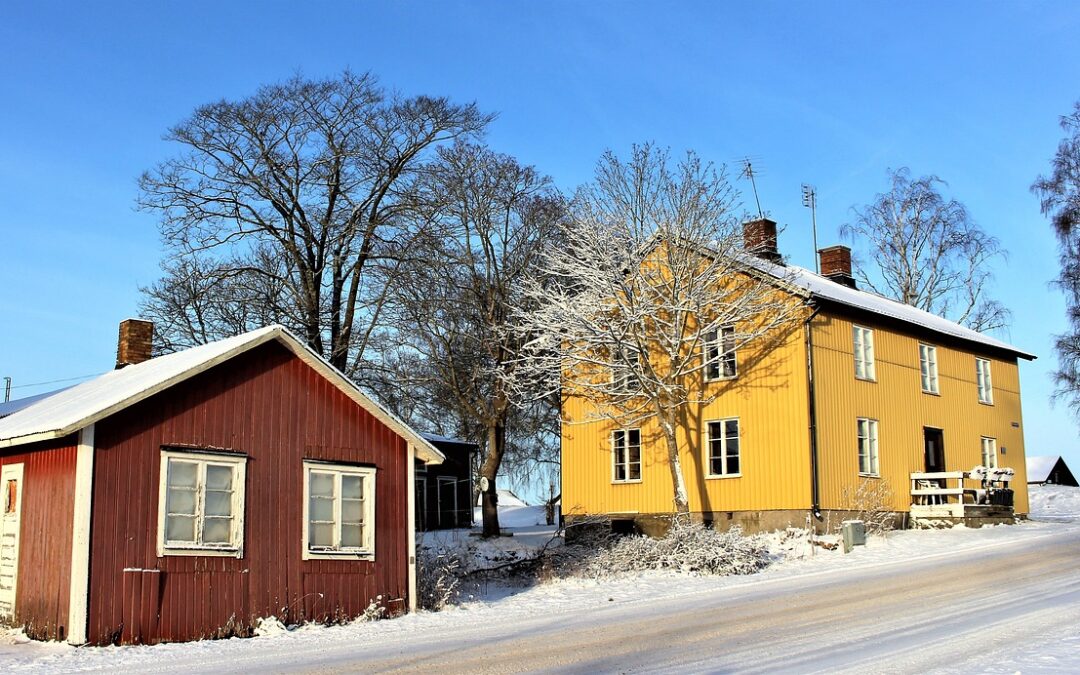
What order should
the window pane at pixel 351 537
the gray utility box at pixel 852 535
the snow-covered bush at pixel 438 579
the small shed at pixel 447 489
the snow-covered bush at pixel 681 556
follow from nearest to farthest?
the window pane at pixel 351 537
the snow-covered bush at pixel 438 579
the snow-covered bush at pixel 681 556
the gray utility box at pixel 852 535
the small shed at pixel 447 489

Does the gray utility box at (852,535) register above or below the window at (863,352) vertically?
below

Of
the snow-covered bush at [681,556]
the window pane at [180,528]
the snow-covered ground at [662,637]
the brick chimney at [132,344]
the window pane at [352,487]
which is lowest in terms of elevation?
the snow-covered ground at [662,637]

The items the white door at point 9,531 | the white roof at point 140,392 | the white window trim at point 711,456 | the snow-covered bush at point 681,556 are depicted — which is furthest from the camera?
the white window trim at point 711,456

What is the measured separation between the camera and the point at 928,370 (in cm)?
3127

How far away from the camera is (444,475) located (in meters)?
42.6

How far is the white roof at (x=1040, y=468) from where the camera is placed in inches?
2291

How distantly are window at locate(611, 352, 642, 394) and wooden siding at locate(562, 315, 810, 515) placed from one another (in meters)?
1.97

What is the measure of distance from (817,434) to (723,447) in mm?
2646

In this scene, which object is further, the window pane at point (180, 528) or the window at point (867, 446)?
the window at point (867, 446)

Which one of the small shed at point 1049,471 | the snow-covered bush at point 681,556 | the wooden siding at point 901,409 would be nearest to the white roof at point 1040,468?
the small shed at point 1049,471

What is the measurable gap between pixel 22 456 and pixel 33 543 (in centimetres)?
130

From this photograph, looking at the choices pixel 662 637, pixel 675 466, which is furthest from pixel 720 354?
pixel 662 637

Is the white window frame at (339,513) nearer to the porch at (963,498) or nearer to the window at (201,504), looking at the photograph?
the window at (201,504)

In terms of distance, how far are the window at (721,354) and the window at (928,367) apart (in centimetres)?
633
